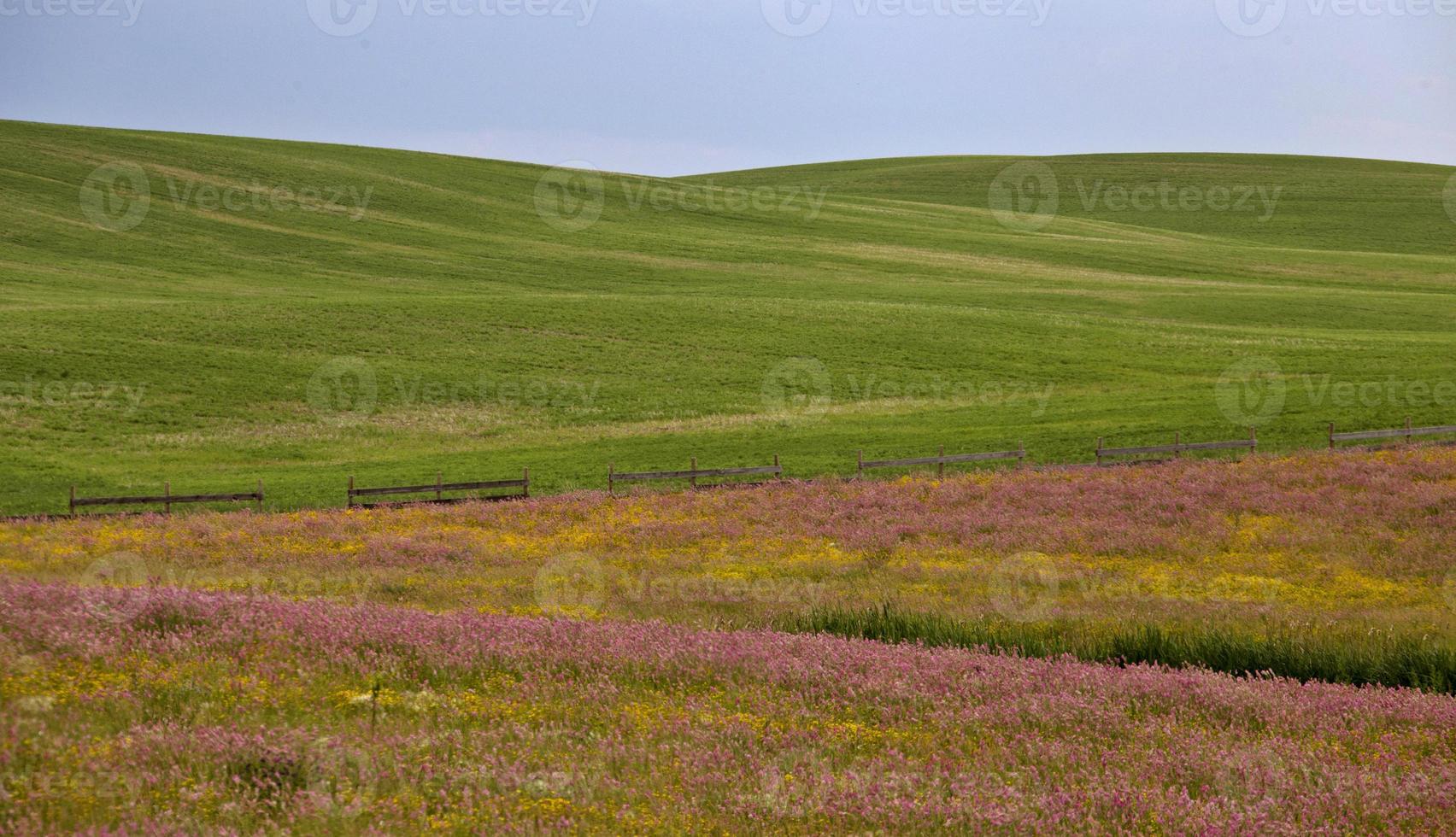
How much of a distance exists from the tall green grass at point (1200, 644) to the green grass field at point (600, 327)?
24315mm

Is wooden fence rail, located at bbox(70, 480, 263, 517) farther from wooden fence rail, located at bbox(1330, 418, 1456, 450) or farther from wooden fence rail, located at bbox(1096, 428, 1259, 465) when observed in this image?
wooden fence rail, located at bbox(1330, 418, 1456, 450)

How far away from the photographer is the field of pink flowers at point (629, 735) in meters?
5.14

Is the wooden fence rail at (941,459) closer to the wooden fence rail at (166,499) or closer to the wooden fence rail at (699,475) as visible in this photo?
the wooden fence rail at (699,475)

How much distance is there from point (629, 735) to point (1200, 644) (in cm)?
738

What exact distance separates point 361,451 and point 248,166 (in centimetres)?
6985

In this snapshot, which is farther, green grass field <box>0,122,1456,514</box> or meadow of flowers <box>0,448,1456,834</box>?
green grass field <box>0,122,1456,514</box>

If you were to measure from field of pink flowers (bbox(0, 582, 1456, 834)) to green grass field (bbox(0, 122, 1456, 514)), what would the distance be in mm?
26525

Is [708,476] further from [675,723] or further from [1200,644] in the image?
[675,723]

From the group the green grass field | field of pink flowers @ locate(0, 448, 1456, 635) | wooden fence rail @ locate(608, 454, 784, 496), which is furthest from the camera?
the green grass field

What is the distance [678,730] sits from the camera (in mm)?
6457

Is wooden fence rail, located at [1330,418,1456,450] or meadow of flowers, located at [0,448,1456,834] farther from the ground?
wooden fence rail, located at [1330,418,1456,450]

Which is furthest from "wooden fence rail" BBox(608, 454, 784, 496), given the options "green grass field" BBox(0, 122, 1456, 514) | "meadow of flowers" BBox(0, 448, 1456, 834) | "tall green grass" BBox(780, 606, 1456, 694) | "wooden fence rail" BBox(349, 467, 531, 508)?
"tall green grass" BBox(780, 606, 1456, 694)

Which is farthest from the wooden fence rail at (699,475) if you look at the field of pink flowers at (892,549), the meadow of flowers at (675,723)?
the meadow of flowers at (675,723)

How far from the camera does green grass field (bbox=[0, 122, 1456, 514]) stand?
141 feet
